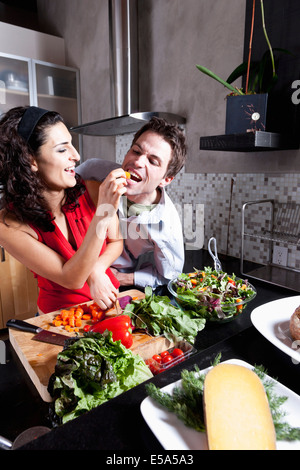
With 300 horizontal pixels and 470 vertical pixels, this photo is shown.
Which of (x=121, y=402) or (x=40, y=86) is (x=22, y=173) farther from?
(x=40, y=86)

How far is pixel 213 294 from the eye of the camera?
39.8 inches

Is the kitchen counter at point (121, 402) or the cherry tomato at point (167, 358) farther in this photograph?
the cherry tomato at point (167, 358)

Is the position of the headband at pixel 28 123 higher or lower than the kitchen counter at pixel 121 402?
higher

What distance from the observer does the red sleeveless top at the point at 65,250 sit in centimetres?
124

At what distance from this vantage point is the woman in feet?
3.52

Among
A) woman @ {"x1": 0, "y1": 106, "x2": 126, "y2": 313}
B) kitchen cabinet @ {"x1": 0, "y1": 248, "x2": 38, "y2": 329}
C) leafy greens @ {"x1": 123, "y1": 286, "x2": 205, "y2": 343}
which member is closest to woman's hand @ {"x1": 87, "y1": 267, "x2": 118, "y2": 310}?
woman @ {"x1": 0, "y1": 106, "x2": 126, "y2": 313}

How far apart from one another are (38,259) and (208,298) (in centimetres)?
65

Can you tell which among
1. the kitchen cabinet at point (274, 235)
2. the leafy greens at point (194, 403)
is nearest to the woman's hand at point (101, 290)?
the leafy greens at point (194, 403)

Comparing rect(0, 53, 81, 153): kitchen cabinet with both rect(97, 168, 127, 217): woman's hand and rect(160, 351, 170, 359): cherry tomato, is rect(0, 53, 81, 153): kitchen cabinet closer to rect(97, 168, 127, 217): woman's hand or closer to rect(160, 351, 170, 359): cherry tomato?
rect(97, 168, 127, 217): woman's hand

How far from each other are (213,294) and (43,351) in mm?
562

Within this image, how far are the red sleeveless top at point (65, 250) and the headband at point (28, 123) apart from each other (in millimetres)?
356

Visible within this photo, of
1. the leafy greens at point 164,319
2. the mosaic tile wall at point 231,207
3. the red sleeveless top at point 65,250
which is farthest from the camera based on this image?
the mosaic tile wall at point 231,207

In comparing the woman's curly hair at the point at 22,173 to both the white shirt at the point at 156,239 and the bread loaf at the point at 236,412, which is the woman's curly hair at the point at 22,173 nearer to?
the white shirt at the point at 156,239

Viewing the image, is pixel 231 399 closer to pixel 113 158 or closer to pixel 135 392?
pixel 135 392
